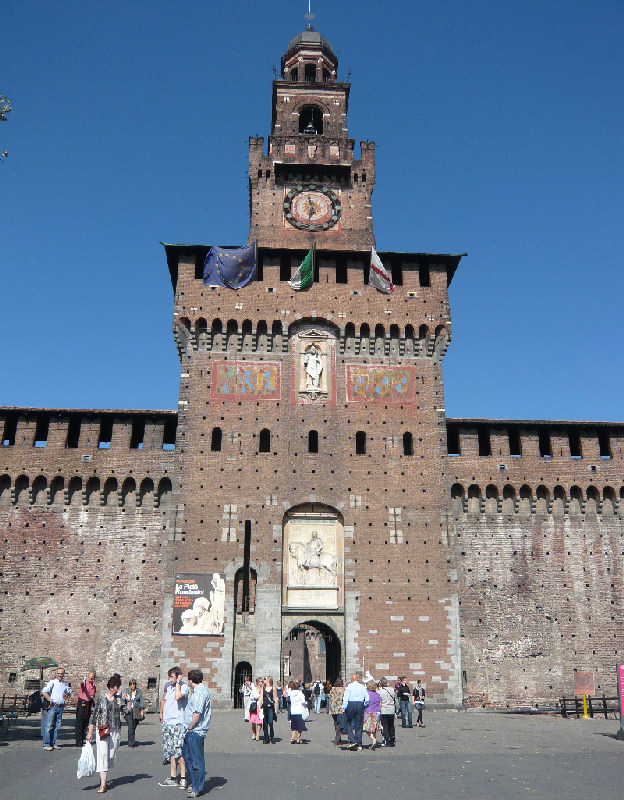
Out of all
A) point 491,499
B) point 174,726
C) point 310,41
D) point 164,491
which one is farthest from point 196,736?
point 310,41

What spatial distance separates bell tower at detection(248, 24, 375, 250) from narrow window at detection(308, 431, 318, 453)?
769 centimetres

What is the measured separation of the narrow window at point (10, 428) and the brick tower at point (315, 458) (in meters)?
6.07

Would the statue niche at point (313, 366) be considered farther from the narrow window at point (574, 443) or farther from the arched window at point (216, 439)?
the narrow window at point (574, 443)

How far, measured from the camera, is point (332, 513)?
25.0 meters

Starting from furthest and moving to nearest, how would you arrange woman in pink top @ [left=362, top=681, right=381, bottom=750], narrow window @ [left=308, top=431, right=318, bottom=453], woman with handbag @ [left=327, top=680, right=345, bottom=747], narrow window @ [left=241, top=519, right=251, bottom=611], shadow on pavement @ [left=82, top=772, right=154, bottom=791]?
narrow window @ [left=308, top=431, right=318, bottom=453] < narrow window @ [left=241, top=519, right=251, bottom=611] < woman with handbag @ [left=327, top=680, right=345, bottom=747] < woman in pink top @ [left=362, top=681, right=381, bottom=750] < shadow on pavement @ [left=82, top=772, right=154, bottom=791]

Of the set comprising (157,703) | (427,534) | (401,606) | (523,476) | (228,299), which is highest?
(228,299)

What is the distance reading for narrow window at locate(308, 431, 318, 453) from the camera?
84.5ft

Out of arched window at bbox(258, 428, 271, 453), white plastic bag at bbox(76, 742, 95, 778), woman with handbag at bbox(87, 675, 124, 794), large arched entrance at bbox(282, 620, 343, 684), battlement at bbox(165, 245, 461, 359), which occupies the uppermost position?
battlement at bbox(165, 245, 461, 359)

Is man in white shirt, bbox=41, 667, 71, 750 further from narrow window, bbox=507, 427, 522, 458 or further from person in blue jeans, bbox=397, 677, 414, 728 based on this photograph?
narrow window, bbox=507, 427, 522, 458

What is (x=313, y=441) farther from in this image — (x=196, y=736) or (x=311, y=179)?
(x=196, y=736)

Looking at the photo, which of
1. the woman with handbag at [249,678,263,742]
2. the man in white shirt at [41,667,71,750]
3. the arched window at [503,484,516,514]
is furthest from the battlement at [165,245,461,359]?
the man in white shirt at [41,667,71,750]

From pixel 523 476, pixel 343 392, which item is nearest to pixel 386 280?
pixel 343 392

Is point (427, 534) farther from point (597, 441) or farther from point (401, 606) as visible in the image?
point (597, 441)

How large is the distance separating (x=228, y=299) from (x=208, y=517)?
8189 millimetres
